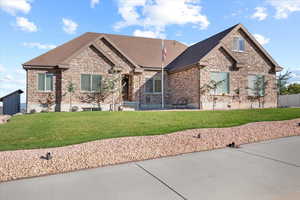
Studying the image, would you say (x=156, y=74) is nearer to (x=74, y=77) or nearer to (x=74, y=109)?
(x=74, y=77)

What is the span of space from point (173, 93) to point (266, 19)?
9.19m

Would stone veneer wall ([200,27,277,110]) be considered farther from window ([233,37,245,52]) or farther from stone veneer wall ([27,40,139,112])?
stone veneer wall ([27,40,139,112])

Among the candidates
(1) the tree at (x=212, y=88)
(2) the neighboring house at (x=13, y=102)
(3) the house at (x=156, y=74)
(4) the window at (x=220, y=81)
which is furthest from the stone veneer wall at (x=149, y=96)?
(2) the neighboring house at (x=13, y=102)

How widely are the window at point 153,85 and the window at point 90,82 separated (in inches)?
176

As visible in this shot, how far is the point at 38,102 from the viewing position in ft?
50.4

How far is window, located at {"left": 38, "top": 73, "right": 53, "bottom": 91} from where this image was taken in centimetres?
1549

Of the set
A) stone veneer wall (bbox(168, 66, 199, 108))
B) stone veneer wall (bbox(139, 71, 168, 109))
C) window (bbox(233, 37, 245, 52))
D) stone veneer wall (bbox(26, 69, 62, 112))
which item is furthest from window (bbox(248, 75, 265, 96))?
stone veneer wall (bbox(26, 69, 62, 112))

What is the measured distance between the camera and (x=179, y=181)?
3.28 m

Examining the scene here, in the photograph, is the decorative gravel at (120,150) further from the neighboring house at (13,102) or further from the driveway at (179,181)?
the neighboring house at (13,102)

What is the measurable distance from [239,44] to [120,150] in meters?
17.4

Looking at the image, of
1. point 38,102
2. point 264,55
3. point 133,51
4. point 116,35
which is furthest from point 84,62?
point 264,55

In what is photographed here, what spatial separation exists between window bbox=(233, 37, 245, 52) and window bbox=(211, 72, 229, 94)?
2931 millimetres

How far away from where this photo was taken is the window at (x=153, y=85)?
18.6m

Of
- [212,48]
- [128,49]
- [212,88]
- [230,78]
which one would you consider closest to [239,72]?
[230,78]
